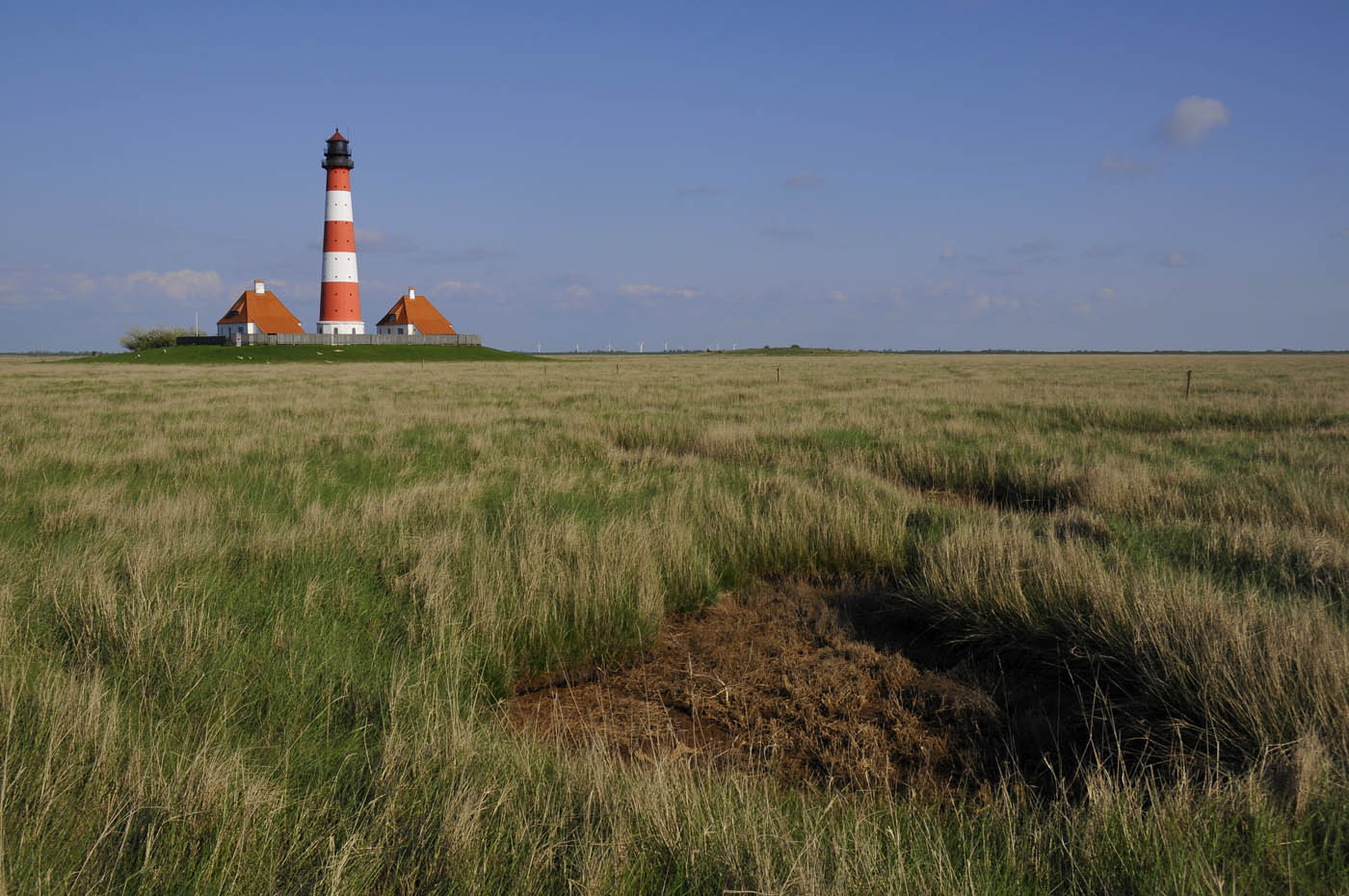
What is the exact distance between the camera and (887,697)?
144 inches

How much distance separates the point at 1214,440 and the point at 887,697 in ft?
34.7

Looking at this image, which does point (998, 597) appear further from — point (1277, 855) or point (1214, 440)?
point (1214, 440)

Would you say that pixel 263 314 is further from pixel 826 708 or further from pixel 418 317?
pixel 826 708

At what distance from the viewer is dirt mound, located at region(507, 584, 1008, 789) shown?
122 inches

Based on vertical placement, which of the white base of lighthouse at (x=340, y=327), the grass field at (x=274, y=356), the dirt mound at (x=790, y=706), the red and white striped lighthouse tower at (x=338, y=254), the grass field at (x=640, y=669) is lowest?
the dirt mound at (x=790, y=706)

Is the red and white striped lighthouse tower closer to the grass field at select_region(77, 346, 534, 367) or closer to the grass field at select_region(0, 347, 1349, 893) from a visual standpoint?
the grass field at select_region(77, 346, 534, 367)

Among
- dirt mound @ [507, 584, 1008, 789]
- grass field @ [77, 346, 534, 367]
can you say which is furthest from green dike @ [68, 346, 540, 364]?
dirt mound @ [507, 584, 1008, 789]

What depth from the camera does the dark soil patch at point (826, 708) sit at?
307 centimetres

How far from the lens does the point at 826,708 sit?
3.53m

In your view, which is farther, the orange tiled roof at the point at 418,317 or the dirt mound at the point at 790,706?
the orange tiled roof at the point at 418,317

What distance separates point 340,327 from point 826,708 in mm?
67005

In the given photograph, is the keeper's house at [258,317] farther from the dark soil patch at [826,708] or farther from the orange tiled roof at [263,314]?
the dark soil patch at [826,708]

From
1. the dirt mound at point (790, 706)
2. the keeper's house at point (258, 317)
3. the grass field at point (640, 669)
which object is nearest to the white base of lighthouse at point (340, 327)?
the keeper's house at point (258, 317)

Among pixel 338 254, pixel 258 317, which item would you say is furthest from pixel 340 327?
pixel 258 317
